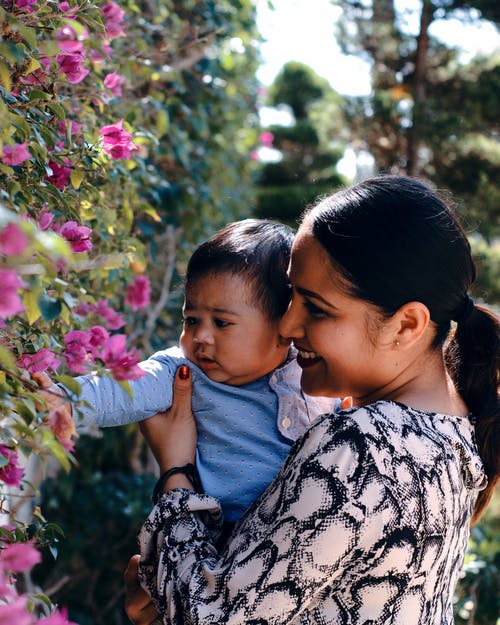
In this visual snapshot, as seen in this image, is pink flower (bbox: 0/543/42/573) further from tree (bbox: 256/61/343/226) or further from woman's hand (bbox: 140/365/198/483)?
tree (bbox: 256/61/343/226)

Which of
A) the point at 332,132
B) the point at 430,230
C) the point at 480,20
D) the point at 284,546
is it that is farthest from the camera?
the point at 332,132

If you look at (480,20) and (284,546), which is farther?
(480,20)

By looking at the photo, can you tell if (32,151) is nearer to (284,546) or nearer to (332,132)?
(284,546)

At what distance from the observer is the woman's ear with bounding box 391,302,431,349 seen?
1.55 m

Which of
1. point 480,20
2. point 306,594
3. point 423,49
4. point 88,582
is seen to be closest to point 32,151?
point 306,594

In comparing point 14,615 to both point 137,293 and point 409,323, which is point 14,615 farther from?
point 137,293

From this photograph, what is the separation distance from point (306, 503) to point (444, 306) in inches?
20.0

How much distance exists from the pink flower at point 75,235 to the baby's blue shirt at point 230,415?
13.5 inches

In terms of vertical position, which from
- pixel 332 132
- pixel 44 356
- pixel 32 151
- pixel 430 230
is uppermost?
pixel 32 151

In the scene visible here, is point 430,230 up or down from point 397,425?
up

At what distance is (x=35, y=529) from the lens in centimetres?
148

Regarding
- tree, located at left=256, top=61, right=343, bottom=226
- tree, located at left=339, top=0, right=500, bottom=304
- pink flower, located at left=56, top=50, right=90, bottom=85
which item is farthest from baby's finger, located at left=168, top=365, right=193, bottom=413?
tree, located at left=256, top=61, right=343, bottom=226

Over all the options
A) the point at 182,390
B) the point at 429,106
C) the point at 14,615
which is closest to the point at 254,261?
the point at 182,390

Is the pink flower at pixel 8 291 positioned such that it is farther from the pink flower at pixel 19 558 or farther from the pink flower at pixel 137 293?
the pink flower at pixel 137 293
